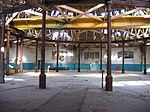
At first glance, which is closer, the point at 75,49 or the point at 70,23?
the point at 70,23

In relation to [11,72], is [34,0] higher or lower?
higher

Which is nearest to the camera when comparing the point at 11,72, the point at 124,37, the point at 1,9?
the point at 1,9

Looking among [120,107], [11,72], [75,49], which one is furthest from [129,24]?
[75,49]

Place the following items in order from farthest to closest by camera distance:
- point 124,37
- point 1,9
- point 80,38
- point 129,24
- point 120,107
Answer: point 80,38, point 124,37, point 129,24, point 1,9, point 120,107

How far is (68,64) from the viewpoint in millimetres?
32969

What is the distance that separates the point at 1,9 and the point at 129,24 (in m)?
9.67

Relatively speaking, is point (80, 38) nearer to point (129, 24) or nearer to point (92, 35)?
point (92, 35)

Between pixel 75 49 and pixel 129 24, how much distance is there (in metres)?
18.8

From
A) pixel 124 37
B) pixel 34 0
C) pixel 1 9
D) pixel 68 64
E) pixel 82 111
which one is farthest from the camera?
pixel 68 64

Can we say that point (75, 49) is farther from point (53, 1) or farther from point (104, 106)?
point (104, 106)

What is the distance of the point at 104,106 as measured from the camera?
5617mm

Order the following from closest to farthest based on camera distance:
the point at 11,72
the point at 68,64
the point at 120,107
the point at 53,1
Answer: the point at 120,107, the point at 53,1, the point at 11,72, the point at 68,64

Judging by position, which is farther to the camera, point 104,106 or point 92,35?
point 92,35

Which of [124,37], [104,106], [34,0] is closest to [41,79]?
[34,0]
